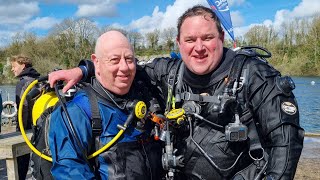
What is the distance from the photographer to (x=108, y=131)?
2.36m

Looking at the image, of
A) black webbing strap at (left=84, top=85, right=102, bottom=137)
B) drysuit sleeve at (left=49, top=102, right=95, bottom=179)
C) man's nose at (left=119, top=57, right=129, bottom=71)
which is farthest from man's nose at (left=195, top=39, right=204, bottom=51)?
drysuit sleeve at (left=49, top=102, right=95, bottom=179)

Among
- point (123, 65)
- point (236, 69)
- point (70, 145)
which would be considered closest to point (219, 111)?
point (236, 69)

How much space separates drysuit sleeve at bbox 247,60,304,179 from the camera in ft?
7.39

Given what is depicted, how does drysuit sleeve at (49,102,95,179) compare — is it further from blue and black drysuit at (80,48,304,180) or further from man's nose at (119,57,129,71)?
Result: blue and black drysuit at (80,48,304,180)

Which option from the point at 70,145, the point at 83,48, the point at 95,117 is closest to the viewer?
the point at 70,145

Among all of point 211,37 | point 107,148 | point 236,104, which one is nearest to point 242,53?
point 211,37

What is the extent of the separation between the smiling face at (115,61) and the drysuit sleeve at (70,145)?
0.99 feet

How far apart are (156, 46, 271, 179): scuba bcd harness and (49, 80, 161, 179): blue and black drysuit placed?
5.5 inches

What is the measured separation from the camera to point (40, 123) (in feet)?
8.19

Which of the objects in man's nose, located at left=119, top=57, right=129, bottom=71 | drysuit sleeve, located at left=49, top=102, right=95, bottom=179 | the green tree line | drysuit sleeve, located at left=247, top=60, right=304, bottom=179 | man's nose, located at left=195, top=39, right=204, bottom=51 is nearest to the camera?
drysuit sleeve, located at left=49, top=102, right=95, bottom=179

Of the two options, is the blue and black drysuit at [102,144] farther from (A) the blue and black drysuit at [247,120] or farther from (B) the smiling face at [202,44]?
(B) the smiling face at [202,44]

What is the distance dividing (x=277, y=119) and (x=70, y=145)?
1256mm

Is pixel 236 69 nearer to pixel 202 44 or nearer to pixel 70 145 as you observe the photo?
pixel 202 44

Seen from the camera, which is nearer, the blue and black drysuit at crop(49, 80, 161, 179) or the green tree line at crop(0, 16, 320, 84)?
the blue and black drysuit at crop(49, 80, 161, 179)
